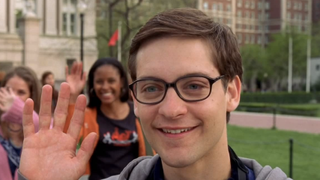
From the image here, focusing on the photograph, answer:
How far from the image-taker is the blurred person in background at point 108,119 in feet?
13.7

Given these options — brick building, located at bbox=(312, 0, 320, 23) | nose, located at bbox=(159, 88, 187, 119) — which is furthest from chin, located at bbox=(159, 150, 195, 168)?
brick building, located at bbox=(312, 0, 320, 23)

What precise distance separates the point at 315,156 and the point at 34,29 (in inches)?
894

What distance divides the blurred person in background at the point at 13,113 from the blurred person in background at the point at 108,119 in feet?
1.19

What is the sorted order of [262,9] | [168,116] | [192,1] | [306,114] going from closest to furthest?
[168,116] < [306,114] < [192,1] < [262,9]

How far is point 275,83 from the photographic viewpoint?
80375mm

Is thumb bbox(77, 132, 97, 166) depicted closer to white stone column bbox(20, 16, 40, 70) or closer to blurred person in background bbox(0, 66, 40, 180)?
blurred person in background bbox(0, 66, 40, 180)

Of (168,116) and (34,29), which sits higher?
(34,29)

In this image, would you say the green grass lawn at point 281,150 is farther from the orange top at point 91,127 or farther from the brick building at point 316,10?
the brick building at point 316,10

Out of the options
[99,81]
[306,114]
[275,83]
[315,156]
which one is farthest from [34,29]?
[275,83]

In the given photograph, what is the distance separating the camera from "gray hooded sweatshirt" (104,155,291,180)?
1724 mm

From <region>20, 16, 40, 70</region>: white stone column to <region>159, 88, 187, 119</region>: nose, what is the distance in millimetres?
28745

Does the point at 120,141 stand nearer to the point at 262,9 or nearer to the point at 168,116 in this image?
the point at 168,116

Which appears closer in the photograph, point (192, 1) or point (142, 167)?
point (142, 167)

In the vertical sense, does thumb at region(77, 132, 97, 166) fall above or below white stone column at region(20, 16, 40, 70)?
below
